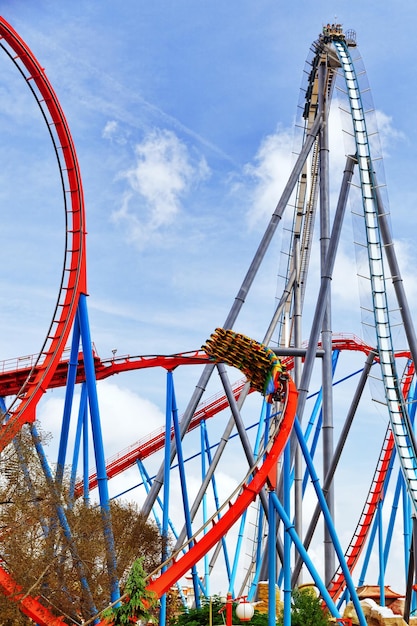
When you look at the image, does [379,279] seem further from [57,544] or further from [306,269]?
[57,544]

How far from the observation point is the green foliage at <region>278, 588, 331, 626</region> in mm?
13391

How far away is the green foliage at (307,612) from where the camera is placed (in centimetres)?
1339

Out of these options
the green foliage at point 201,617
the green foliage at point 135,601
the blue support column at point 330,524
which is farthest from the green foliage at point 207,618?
the green foliage at point 135,601

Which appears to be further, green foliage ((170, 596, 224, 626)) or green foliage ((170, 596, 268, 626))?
green foliage ((170, 596, 224, 626))

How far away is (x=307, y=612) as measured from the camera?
13555 mm

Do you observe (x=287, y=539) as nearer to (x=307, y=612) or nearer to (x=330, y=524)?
(x=330, y=524)

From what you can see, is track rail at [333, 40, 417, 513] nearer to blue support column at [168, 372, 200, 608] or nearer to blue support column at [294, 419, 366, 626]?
blue support column at [294, 419, 366, 626]

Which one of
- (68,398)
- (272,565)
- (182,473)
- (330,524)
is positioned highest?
(68,398)

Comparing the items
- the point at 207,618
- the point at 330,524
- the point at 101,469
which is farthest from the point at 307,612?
the point at 101,469

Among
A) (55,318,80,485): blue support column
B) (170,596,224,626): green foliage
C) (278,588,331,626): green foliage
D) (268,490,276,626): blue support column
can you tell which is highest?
(55,318,80,485): blue support column

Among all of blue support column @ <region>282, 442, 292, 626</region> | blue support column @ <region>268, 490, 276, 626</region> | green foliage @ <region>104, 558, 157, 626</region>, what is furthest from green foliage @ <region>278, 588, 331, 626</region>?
green foliage @ <region>104, 558, 157, 626</region>

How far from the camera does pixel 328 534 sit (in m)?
14.4

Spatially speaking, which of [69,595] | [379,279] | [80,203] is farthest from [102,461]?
[379,279]

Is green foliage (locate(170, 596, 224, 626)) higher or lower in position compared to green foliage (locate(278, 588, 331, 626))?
lower
